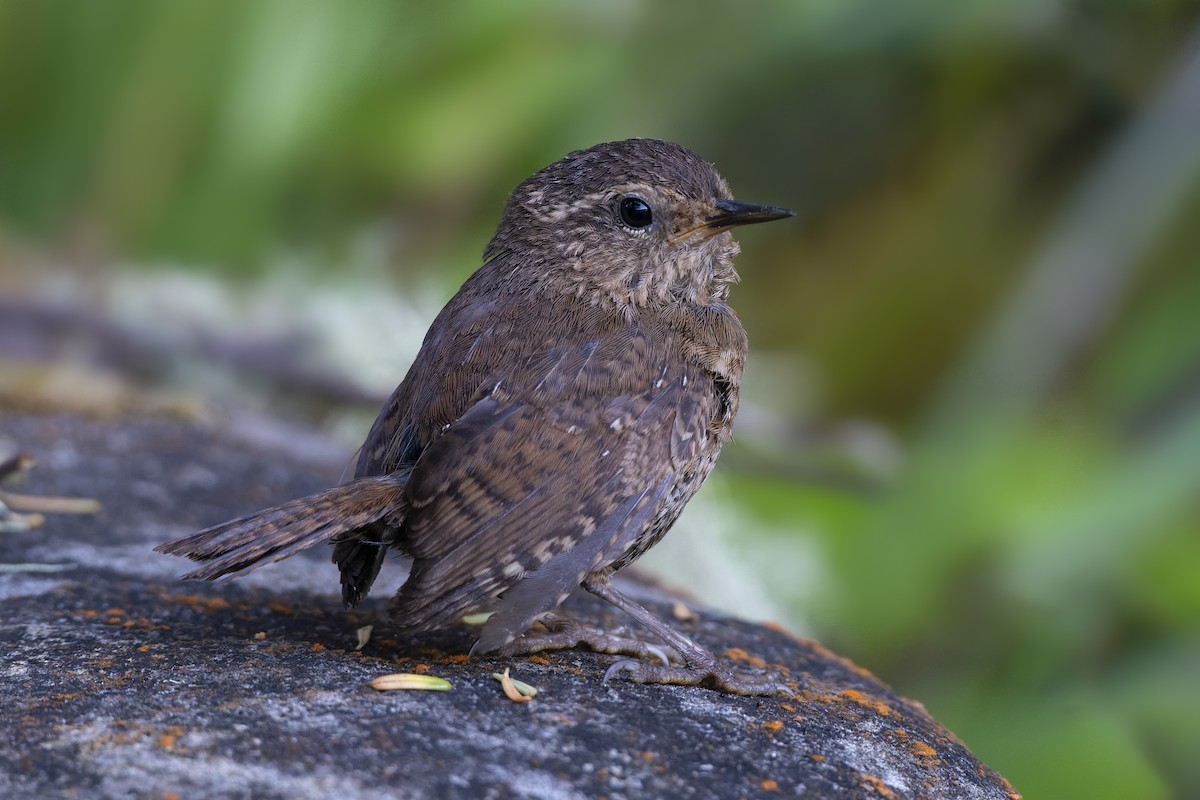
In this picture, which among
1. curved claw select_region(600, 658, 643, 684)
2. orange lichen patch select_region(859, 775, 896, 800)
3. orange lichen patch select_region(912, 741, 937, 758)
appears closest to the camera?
orange lichen patch select_region(859, 775, 896, 800)

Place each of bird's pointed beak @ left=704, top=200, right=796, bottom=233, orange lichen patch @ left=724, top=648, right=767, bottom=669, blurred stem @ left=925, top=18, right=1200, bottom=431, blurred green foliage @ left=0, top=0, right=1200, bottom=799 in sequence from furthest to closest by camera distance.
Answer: blurred stem @ left=925, top=18, right=1200, bottom=431, blurred green foliage @ left=0, top=0, right=1200, bottom=799, bird's pointed beak @ left=704, top=200, right=796, bottom=233, orange lichen patch @ left=724, top=648, right=767, bottom=669

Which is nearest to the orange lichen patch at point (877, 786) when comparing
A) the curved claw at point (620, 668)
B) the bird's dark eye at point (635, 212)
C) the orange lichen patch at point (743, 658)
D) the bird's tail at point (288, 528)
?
the curved claw at point (620, 668)

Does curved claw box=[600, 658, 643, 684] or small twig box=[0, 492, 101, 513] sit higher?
curved claw box=[600, 658, 643, 684]

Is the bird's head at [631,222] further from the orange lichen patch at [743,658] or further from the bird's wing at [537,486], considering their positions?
the orange lichen patch at [743,658]

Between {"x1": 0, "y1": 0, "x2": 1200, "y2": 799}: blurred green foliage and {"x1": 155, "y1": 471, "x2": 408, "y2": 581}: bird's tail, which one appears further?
{"x1": 0, "y1": 0, "x2": 1200, "y2": 799}: blurred green foliage

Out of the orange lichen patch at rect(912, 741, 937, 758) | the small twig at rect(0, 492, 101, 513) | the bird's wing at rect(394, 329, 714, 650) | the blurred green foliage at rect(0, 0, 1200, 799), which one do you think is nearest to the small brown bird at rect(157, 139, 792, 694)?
the bird's wing at rect(394, 329, 714, 650)

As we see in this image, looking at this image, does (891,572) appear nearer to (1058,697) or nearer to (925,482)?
(925,482)

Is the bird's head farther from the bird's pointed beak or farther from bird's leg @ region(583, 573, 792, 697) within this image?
bird's leg @ region(583, 573, 792, 697)
